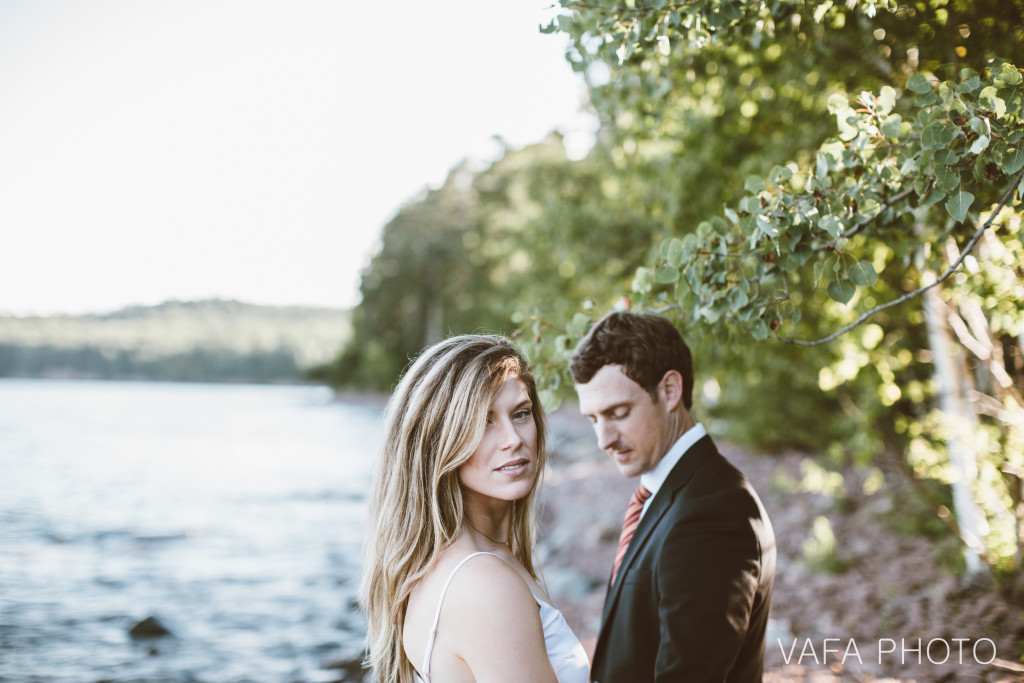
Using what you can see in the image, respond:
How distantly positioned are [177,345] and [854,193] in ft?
361

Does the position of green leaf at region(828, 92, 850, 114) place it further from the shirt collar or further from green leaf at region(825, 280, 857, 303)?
the shirt collar

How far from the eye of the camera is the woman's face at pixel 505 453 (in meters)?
2.17

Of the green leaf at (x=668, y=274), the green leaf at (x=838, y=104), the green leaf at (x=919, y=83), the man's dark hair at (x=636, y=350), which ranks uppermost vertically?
the green leaf at (x=838, y=104)

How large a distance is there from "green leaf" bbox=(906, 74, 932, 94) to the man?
120cm

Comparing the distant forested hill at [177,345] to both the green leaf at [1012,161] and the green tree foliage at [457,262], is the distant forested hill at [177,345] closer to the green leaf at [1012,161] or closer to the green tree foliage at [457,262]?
the green tree foliage at [457,262]

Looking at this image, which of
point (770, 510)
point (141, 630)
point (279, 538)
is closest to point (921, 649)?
point (770, 510)

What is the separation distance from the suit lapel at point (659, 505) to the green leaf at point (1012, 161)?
1.34m

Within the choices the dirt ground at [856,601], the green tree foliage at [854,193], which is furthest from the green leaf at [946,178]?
the dirt ground at [856,601]

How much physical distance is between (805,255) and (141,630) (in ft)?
33.8

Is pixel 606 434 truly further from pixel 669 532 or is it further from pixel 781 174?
pixel 781 174

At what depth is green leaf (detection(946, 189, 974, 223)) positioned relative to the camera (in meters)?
2.09

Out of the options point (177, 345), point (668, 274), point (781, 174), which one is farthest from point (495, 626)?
point (177, 345)

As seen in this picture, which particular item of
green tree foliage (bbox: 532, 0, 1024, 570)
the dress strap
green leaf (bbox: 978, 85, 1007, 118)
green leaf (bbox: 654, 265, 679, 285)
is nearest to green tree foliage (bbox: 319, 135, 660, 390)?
green tree foliage (bbox: 532, 0, 1024, 570)

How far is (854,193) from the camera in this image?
255 cm
